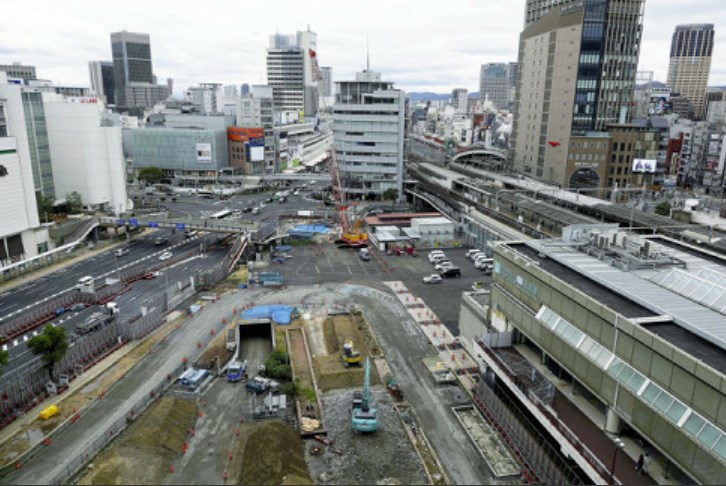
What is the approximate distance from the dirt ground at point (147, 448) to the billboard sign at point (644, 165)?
3681 inches

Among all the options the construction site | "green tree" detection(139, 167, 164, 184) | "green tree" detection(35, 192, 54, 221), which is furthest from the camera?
"green tree" detection(139, 167, 164, 184)

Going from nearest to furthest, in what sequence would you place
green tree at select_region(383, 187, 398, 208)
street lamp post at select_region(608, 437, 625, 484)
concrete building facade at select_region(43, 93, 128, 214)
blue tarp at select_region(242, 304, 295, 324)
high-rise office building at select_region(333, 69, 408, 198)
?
street lamp post at select_region(608, 437, 625, 484) < blue tarp at select_region(242, 304, 295, 324) < concrete building facade at select_region(43, 93, 128, 214) < green tree at select_region(383, 187, 398, 208) < high-rise office building at select_region(333, 69, 408, 198)

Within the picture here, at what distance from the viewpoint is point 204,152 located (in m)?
128

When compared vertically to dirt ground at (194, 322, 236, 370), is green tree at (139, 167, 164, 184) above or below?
above

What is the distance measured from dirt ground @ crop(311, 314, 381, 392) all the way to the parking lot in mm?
8776

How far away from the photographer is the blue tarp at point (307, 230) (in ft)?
254

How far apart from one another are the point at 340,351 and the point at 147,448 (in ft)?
54.5

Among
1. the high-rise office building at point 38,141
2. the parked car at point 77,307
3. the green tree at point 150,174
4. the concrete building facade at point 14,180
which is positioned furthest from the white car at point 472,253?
the green tree at point 150,174

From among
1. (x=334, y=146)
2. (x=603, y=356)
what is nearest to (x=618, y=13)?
(x=334, y=146)

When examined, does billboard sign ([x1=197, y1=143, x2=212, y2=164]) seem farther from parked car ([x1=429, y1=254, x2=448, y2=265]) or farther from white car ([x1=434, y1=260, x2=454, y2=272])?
white car ([x1=434, y1=260, x2=454, y2=272])

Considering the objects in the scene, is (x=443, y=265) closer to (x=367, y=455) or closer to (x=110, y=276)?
(x=367, y=455)

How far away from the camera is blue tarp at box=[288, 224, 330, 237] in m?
77.5

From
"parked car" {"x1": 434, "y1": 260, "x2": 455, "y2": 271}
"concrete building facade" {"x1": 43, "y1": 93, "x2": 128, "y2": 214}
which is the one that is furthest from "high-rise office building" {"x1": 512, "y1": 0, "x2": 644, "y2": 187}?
"concrete building facade" {"x1": 43, "y1": 93, "x2": 128, "y2": 214}

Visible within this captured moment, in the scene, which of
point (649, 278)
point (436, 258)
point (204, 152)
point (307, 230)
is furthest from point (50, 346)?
point (204, 152)
